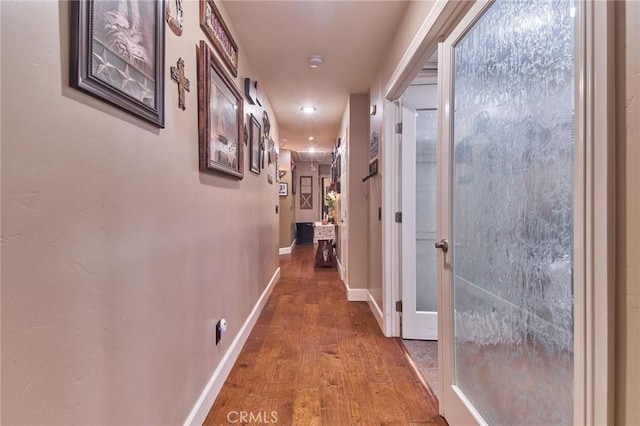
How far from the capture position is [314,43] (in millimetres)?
2336

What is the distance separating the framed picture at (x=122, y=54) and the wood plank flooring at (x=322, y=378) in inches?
58.0

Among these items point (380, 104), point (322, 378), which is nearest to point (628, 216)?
point (322, 378)

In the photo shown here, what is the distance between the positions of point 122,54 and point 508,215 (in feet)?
4.42

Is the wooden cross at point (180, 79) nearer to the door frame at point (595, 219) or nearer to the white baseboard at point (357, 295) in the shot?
the door frame at point (595, 219)

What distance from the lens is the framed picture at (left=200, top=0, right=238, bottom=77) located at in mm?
1525

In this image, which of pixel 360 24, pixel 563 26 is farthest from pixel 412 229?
pixel 563 26

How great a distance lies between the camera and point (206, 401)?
4.88 ft

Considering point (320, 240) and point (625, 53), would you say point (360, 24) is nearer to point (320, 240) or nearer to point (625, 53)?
point (625, 53)

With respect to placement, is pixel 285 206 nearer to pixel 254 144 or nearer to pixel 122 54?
pixel 254 144

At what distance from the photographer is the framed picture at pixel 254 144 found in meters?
2.54

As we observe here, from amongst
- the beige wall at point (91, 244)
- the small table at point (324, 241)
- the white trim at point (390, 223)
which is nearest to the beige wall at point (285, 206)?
the small table at point (324, 241)

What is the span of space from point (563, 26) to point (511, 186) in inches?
18.8

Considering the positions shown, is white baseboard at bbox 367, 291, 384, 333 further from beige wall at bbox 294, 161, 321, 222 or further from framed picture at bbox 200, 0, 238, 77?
beige wall at bbox 294, 161, 321, 222

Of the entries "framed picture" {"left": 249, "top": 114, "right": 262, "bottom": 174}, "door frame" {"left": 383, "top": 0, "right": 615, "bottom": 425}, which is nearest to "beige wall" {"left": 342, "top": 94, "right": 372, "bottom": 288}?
"framed picture" {"left": 249, "top": 114, "right": 262, "bottom": 174}
